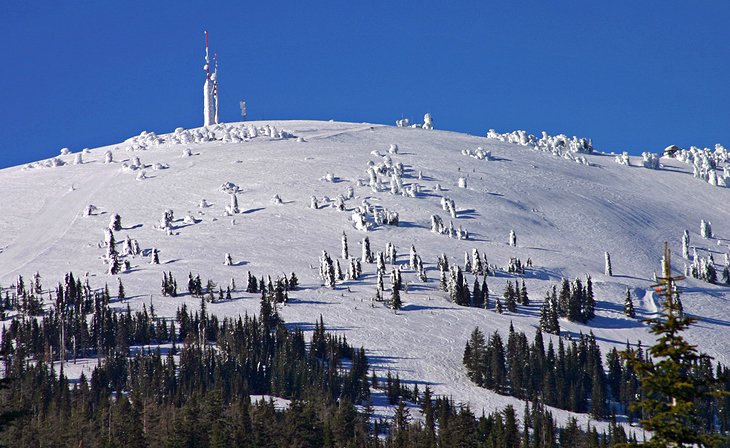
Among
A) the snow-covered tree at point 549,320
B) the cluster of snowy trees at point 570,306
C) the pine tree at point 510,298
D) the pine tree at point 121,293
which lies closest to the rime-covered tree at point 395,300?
the pine tree at point 510,298

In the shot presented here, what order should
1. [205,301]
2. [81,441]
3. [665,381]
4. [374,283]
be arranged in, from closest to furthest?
[665,381] < [81,441] < [205,301] < [374,283]

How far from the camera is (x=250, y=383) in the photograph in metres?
142

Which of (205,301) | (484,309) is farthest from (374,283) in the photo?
(205,301)

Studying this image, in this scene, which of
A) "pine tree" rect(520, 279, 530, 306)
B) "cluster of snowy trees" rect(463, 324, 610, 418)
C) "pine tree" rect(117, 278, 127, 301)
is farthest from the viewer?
"pine tree" rect(520, 279, 530, 306)

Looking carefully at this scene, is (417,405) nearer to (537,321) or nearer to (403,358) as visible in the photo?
(403,358)

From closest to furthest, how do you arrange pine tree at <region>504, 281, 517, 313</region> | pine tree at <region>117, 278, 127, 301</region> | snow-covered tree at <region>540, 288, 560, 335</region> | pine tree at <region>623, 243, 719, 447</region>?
pine tree at <region>623, 243, 719, 447</region>, snow-covered tree at <region>540, 288, 560, 335</region>, pine tree at <region>117, 278, 127, 301</region>, pine tree at <region>504, 281, 517, 313</region>

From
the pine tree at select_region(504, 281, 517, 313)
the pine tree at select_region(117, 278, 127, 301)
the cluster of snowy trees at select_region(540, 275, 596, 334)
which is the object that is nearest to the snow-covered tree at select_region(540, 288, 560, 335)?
the cluster of snowy trees at select_region(540, 275, 596, 334)

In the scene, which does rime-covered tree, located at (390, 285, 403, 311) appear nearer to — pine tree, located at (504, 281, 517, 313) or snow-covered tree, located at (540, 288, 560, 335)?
pine tree, located at (504, 281, 517, 313)

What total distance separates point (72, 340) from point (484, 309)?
7920 centimetres

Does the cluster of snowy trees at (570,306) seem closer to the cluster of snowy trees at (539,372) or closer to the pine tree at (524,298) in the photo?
the pine tree at (524,298)

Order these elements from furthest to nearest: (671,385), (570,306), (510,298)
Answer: (510,298) < (570,306) < (671,385)

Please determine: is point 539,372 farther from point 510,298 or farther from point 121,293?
point 121,293

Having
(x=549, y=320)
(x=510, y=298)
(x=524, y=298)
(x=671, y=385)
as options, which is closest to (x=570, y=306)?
(x=524, y=298)

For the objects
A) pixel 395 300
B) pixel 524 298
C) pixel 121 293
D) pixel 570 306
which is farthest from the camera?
pixel 524 298
